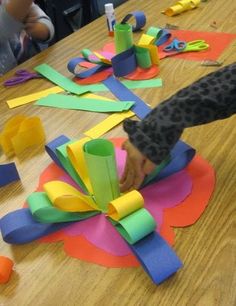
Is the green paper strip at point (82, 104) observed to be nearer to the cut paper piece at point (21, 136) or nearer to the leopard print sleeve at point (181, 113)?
the cut paper piece at point (21, 136)

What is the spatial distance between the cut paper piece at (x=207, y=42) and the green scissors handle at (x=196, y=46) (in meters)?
0.01

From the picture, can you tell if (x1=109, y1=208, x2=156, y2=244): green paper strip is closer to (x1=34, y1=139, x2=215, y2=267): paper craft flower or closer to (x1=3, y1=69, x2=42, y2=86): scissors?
(x1=34, y1=139, x2=215, y2=267): paper craft flower

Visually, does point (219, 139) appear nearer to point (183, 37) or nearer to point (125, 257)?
point (125, 257)

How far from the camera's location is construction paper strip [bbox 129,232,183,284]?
1.63ft

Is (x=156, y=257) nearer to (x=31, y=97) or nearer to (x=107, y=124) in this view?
(x=107, y=124)

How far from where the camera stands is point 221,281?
1.60 ft

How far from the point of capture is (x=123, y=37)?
3.37 ft

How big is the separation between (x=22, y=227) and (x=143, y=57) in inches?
23.4

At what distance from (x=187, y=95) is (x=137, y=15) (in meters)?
0.69

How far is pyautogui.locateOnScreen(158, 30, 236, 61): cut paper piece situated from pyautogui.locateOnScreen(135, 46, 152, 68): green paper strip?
65 millimetres

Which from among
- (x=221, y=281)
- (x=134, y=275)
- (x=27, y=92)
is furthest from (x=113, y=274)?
(x=27, y=92)

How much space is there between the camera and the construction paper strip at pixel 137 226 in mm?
524

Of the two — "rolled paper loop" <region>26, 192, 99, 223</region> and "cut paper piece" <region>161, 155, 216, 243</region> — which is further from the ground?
"rolled paper loop" <region>26, 192, 99, 223</region>

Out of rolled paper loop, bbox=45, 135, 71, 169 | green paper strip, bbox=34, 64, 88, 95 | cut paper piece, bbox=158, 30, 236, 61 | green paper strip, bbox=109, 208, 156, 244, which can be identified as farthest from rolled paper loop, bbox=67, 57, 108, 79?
green paper strip, bbox=109, 208, 156, 244
